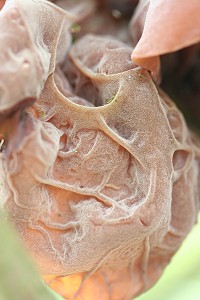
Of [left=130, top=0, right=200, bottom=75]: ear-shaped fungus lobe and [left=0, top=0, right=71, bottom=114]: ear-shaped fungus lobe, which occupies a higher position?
[left=130, top=0, right=200, bottom=75]: ear-shaped fungus lobe

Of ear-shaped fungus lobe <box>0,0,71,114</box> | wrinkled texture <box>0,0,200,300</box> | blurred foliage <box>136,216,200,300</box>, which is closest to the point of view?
ear-shaped fungus lobe <box>0,0,71,114</box>

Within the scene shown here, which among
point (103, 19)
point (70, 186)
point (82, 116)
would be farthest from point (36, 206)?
point (103, 19)

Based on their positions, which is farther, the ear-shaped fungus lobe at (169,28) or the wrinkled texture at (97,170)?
the wrinkled texture at (97,170)

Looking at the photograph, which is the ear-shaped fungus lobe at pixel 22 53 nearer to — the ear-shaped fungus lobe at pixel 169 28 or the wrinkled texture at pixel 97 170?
the wrinkled texture at pixel 97 170

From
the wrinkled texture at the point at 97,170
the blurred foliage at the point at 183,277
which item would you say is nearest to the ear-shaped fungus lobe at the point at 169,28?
the wrinkled texture at the point at 97,170

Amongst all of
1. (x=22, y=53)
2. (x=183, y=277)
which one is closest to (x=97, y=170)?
(x=22, y=53)

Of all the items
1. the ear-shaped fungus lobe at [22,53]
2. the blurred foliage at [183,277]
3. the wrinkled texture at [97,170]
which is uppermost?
the ear-shaped fungus lobe at [22,53]

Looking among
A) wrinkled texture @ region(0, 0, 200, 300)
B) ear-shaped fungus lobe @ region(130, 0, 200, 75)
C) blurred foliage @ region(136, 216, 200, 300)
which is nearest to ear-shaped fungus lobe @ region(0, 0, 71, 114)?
wrinkled texture @ region(0, 0, 200, 300)

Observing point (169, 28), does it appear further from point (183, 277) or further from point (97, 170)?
point (183, 277)

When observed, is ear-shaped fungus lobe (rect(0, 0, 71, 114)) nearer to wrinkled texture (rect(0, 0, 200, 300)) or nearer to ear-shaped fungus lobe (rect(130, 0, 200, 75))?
wrinkled texture (rect(0, 0, 200, 300))

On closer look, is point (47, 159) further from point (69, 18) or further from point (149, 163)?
point (69, 18)
